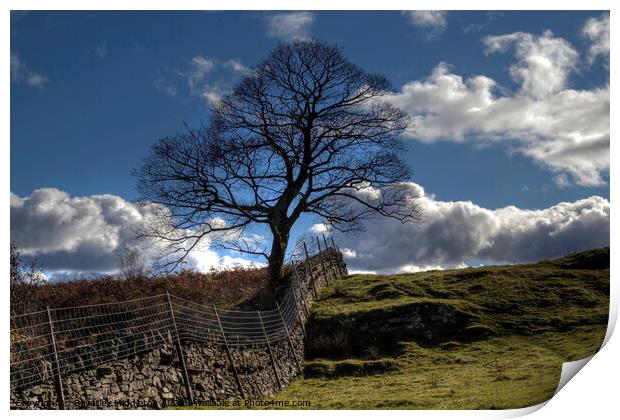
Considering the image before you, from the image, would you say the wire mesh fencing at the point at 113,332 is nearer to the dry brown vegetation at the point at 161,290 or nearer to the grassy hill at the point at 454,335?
the dry brown vegetation at the point at 161,290

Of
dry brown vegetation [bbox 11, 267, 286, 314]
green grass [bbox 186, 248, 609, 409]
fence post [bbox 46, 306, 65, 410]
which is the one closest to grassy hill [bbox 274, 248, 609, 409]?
green grass [bbox 186, 248, 609, 409]

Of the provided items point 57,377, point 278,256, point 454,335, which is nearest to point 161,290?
point 278,256

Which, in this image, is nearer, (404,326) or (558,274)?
(404,326)

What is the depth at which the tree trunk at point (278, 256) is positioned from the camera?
834 inches

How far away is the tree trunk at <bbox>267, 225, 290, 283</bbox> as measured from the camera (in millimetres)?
21188

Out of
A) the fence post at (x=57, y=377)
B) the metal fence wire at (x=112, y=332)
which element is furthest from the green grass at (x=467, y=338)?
the fence post at (x=57, y=377)

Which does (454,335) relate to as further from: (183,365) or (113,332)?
(113,332)

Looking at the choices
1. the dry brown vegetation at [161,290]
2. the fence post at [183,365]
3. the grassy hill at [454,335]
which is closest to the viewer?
the fence post at [183,365]

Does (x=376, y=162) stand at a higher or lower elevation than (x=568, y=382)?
higher

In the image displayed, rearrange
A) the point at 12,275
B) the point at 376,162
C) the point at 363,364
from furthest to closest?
the point at 376,162 → the point at 363,364 → the point at 12,275
